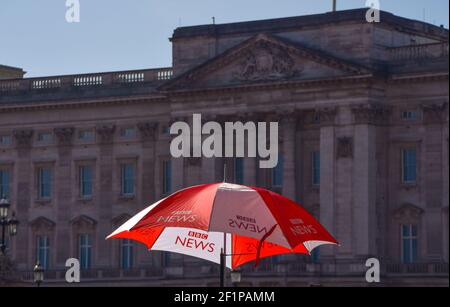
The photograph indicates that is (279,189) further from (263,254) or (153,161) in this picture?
(263,254)

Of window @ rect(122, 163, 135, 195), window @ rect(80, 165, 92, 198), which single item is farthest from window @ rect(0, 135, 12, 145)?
window @ rect(122, 163, 135, 195)

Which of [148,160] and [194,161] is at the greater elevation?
[148,160]

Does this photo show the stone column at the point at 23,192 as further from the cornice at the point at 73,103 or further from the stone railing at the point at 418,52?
the stone railing at the point at 418,52

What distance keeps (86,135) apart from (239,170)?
1286cm

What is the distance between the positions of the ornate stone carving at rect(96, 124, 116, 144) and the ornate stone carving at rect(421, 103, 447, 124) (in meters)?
21.8

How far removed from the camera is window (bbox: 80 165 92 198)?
9856 cm

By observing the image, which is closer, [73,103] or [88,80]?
[73,103]

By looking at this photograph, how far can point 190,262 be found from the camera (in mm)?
91312

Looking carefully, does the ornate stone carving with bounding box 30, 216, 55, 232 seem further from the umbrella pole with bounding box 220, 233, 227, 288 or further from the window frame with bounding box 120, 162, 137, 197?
the umbrella pole with bounding box 220, 233, 227, 288

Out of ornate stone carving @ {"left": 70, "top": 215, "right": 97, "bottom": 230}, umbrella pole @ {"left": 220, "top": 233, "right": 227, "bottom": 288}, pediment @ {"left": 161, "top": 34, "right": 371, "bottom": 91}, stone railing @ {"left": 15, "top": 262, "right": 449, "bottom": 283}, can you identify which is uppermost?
pediment @ {"left": 161, "top": 34, "right": 371, "bottom": 91}

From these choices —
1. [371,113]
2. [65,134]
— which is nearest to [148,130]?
[65,134]

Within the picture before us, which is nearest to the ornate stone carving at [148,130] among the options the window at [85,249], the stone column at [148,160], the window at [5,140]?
the stone column at [148,160]

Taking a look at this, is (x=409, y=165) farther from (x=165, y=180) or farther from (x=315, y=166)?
(x=165, y=180)

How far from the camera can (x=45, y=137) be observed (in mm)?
100625
